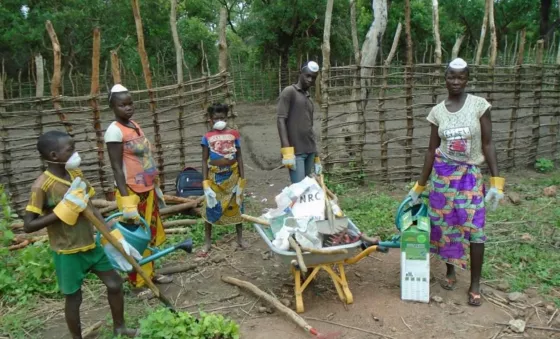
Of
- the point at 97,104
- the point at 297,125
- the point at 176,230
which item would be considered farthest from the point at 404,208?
the point at 97,104

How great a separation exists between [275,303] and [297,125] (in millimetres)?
1756

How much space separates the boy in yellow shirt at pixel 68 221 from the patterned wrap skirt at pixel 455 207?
221cm

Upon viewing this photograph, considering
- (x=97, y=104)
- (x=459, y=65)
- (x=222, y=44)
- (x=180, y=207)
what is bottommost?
(x=180, y=207)

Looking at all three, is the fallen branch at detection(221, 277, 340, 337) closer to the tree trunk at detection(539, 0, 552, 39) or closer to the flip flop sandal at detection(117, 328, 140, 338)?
the flip flop sandal at detection(117, 328, 140, 338)

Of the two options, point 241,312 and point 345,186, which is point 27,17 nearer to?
point 345,186

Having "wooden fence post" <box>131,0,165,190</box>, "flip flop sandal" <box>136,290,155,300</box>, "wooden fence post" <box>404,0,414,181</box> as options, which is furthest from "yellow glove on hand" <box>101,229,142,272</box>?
"wooden fence post" <box>404,0,414,181</box>

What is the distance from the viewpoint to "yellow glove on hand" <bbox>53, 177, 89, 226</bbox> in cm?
254

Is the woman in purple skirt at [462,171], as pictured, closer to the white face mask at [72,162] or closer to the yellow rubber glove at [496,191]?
the yellow rubber glove at [496,191]

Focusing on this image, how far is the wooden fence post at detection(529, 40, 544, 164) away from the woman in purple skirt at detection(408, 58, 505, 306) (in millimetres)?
4966

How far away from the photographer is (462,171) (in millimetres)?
3211

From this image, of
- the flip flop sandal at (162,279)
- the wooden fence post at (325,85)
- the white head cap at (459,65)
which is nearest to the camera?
the white head cap at (459,65)

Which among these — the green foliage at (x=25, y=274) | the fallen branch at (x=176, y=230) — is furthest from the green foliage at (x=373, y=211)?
the green foliage at (x=25, y=274)

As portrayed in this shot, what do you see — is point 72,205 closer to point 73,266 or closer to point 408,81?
point 73,266

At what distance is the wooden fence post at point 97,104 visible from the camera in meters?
5.27
